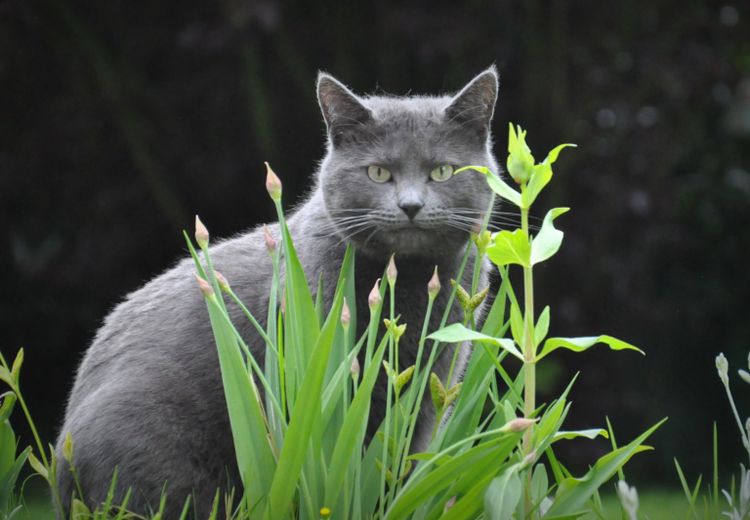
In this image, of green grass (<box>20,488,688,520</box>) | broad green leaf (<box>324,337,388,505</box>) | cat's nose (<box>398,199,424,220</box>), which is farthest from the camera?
green grass (<box>20,488,688,520</box>)

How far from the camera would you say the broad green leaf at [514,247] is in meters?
1.76

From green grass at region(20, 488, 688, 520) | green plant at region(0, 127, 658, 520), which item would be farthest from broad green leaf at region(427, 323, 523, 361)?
green grass at region(20, 488, 688, 520)

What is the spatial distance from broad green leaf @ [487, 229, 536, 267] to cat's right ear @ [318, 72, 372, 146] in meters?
0.97

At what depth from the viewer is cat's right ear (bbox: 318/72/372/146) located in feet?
8.70

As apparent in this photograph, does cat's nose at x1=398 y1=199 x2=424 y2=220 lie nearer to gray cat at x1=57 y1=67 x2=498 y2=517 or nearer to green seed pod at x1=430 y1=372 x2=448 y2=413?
gray cat at x1=57 y1=67 x2=498 y2=517

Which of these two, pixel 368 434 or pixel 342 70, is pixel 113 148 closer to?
pixel 342 70

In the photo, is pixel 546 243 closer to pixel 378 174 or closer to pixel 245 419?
pixel 245 419

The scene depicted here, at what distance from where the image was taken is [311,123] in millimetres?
4996

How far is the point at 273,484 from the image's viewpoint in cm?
185

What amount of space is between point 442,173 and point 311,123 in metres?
2.49

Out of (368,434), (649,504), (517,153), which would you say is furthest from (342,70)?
(517,153)

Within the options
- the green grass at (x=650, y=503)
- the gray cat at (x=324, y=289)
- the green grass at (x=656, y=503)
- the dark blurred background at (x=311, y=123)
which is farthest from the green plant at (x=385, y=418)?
the dark blurred background at (x=311, y=123)

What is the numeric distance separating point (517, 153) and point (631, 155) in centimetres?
357

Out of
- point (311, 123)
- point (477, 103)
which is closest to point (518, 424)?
point (477, 103)
